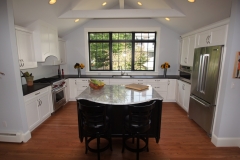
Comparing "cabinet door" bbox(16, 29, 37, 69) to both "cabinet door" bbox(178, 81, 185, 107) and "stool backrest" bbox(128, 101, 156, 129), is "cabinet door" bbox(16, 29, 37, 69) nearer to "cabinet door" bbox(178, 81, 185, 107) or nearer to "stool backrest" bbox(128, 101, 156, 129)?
"stool backrest" bbox(128, 101, 156, 129)

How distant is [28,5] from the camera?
2447 mm

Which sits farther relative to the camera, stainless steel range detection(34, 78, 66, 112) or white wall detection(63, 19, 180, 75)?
white wall detection(63, 19, 180, 75)

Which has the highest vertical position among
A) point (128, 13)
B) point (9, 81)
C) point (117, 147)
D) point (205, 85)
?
point (128, 13)

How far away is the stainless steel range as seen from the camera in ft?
11.7

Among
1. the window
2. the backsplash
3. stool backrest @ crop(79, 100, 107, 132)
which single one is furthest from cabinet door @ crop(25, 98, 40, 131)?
the window

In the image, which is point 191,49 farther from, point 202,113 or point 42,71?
point 42,71

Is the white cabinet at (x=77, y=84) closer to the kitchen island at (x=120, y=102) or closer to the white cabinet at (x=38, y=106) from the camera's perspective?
the white cabinet at (x=38, y=106)

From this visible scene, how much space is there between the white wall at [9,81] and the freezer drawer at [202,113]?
11.5 feet

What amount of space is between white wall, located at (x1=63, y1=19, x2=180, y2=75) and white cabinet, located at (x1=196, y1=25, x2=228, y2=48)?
1.60m

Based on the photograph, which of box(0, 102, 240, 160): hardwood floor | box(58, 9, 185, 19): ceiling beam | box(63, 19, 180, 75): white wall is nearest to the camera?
box(0, 102, 240, 160): hardwood floor

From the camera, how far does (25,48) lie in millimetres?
2914

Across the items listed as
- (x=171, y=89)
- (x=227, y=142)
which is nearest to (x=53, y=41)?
(x=171, y=89)

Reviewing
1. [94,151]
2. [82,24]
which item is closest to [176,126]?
[94,151]

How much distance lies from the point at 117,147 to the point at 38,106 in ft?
6.43
